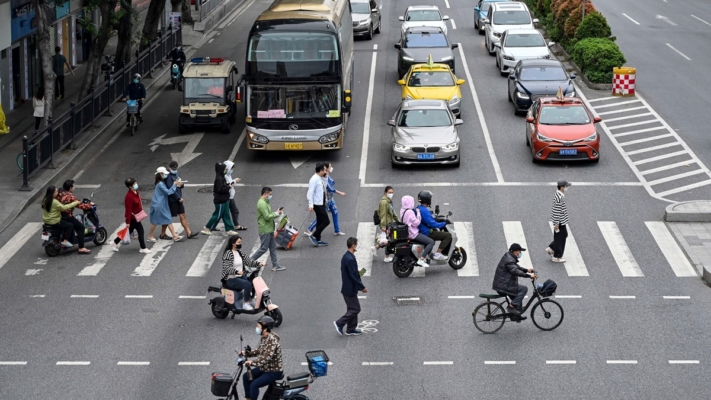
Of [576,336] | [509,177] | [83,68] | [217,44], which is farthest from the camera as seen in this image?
[217,44]

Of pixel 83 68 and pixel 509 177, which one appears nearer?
pixel 509 177

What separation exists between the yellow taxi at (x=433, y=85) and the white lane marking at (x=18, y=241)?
522 inches

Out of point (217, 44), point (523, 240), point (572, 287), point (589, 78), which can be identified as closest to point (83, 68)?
point (217, 44)

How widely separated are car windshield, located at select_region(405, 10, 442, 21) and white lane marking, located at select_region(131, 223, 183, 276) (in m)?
26.0

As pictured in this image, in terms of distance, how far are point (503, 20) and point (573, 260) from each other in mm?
25110

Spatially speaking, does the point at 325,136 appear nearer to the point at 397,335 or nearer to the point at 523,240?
the point at 523,240

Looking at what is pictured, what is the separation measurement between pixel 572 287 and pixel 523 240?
10.4 ft

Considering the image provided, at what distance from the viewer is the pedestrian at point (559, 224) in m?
22.3

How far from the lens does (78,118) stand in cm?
3275

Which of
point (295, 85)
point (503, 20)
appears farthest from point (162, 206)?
point (503, 20)

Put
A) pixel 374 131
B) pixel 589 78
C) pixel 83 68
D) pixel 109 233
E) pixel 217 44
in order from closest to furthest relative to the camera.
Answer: pixel 109 233 < pixel 374 131 < pixel 589 78 < pixel 83 68 < pixel 217 44

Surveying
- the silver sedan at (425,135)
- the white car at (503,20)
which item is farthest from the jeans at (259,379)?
the white car at (503,20)

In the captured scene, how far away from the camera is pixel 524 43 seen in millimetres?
41938

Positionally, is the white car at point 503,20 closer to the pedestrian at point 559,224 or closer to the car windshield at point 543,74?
the car windshield at point 543,74
